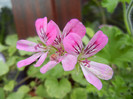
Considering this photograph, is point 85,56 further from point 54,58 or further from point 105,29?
point 105,29

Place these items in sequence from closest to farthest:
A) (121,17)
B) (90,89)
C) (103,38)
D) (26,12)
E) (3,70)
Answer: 1. (103,38)
2. (90,89)
3. (3,70)
4. (26,12)
5. (121,17)

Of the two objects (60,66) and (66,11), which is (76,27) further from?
(66,11)

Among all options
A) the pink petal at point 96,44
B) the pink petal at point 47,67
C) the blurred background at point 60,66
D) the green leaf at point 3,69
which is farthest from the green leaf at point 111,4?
the green leaf at point 3,69

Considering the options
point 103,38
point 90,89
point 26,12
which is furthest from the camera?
point 26,12

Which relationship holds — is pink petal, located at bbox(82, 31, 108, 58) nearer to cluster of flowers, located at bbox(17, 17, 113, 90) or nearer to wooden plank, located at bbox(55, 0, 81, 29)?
cluster of flowers, located at bbox(17, 17, 113, 90)

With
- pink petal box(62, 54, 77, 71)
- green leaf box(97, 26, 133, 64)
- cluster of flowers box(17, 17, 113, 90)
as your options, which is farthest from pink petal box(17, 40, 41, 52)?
green leaf box(97, 26, 133, 64)

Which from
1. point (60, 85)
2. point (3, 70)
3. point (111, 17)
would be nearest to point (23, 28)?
point (3, 70)

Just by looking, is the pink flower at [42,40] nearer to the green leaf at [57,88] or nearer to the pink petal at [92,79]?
the pink petal at [92,79]
